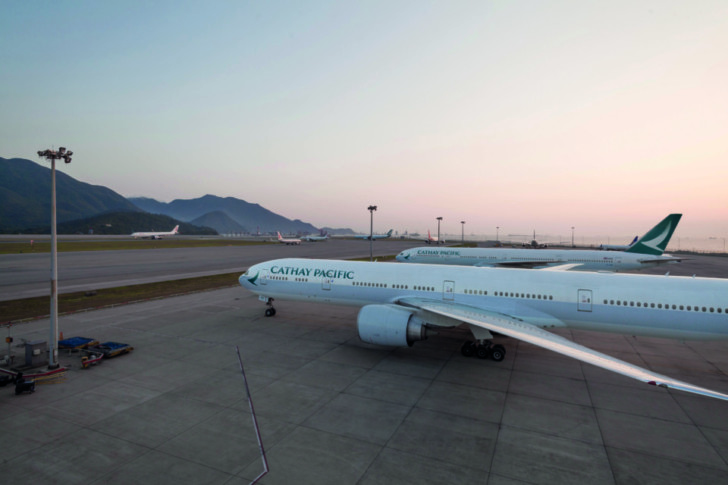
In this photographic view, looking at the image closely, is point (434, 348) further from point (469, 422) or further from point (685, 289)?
point (685, 289)

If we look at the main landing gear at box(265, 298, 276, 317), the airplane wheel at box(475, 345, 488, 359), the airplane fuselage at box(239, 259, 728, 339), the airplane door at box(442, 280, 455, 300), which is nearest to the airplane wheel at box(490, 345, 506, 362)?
the airplane wheel at box(475, 345, 488, 359)

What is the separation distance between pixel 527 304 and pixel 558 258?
1073 inches

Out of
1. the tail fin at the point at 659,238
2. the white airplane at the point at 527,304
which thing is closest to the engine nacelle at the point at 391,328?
the white airplane at the point at 527,304

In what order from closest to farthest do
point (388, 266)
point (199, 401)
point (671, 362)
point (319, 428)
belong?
point (319, 428) < point (199, 401) < point (671, 362) < point (388, 266)

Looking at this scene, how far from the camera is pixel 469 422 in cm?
1004

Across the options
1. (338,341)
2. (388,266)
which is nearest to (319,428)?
(338,341)

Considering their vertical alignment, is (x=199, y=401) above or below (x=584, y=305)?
below

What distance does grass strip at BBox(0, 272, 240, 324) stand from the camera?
72.0ft

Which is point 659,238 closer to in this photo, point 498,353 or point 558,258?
point 558,258

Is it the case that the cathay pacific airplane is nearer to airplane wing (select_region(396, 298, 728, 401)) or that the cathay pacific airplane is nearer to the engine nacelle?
airplane wing (select_region(396, 298, 728, 401))

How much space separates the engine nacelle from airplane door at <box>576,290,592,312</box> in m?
7.11

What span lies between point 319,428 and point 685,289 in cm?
1599

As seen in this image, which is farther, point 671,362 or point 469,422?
point 671,362

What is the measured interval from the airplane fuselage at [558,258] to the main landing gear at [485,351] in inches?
988
